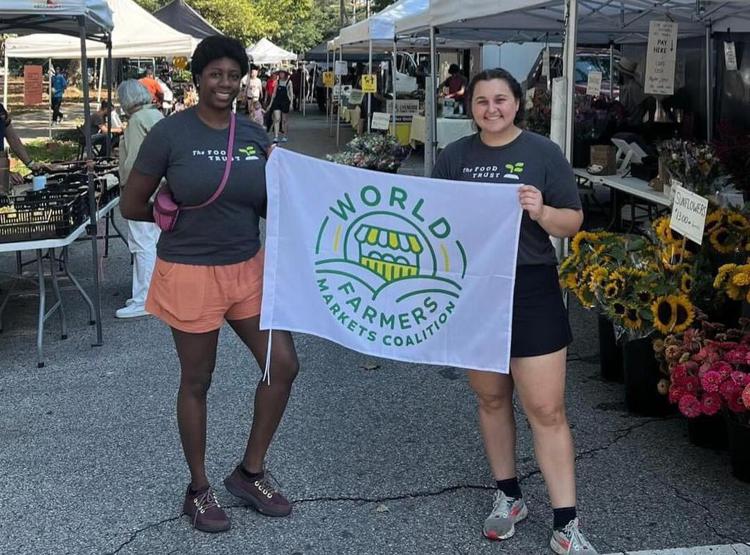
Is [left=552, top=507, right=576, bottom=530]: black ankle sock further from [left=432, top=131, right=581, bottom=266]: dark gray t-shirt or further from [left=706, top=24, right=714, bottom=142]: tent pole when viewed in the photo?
[left=706, top=24, right=714, bottom=142]: tent pole

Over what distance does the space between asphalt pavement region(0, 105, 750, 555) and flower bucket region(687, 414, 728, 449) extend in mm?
44

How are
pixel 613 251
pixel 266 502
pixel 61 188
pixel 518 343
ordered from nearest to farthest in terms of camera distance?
pixel 518 343 < pixel 266 502 < pixel 613 251 < pixel 61 188

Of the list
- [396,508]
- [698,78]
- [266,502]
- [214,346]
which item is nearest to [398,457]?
[396,508]

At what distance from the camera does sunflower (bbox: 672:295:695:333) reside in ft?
13.3

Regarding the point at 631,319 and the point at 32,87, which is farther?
the point at 32,87

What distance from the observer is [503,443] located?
3.38m

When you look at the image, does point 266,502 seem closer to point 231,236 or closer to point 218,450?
point 218,450

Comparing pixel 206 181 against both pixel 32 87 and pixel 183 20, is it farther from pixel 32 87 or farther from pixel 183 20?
pixel 183 20

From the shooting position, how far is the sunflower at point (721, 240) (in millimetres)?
4406

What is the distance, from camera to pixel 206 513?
135 inches

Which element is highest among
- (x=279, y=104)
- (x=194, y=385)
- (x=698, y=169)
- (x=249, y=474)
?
(x=279, y=104)

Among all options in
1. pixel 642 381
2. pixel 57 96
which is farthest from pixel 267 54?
pixel 642 381

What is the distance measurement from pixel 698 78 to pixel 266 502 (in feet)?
25.7

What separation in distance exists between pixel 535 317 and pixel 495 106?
0.75m
